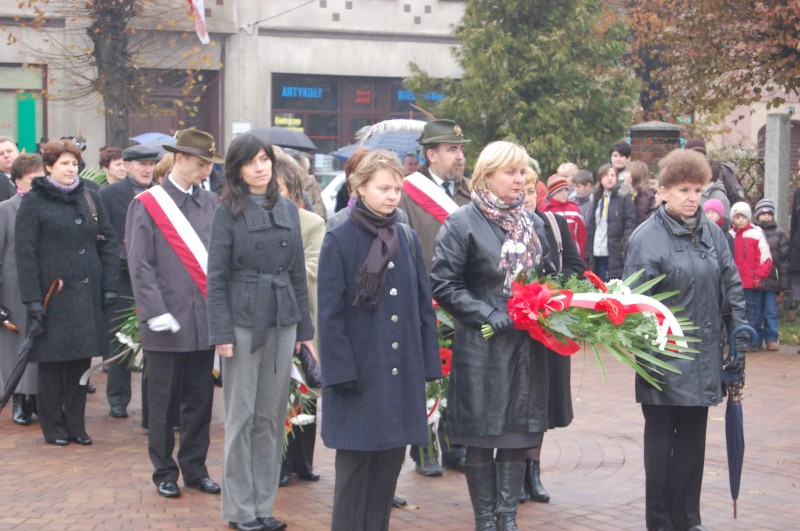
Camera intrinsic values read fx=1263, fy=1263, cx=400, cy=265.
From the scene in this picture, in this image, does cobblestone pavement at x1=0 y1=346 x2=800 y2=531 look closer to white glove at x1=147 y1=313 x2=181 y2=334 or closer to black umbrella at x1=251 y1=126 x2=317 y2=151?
white glove at x1=147 y1=313 x2=181 y2=334

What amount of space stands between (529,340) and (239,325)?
1.52m

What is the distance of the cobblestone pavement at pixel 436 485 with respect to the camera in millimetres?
6953

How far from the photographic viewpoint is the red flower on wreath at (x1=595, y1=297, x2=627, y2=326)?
6.07 metres

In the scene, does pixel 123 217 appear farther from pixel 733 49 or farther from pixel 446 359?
pixel 733 49

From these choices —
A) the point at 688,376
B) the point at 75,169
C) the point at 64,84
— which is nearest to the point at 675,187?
the point at 688,376

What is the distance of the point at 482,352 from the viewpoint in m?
6.27

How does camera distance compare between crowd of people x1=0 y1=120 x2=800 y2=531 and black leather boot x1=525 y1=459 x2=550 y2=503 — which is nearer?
crowd of people x1=0 y1=120 x2=800 y2=531

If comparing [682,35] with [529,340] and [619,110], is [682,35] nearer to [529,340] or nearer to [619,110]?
[619,110]

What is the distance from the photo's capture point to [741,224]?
1389 centimetres

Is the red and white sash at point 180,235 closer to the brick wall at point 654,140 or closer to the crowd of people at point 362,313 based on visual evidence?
the crowd of people at point 362,313

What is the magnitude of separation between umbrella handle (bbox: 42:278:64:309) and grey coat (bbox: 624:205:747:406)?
175 inches

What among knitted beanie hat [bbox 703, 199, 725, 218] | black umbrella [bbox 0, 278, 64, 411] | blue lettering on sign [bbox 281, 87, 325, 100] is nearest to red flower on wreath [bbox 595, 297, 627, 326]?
black umbrella [bbox 0, 278, 64, 411]

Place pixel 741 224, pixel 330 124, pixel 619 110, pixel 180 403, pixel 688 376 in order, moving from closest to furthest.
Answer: pixel 688 376 < pixel 180 403 < pixel 741 224 < pixel 619 110 < pixel 330 124

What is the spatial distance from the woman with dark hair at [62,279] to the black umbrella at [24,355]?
0.12 ft
